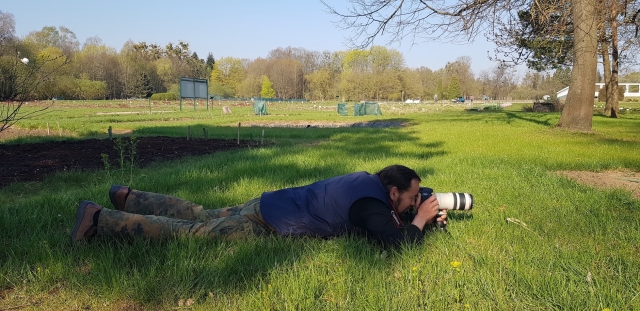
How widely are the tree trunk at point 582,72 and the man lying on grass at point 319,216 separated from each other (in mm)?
14543

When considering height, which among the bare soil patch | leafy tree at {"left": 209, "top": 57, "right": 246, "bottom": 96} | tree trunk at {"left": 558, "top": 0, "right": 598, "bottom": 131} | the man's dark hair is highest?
leafy tree at {"left": 209, "top": 57, "right": 246, "bottom": 96}

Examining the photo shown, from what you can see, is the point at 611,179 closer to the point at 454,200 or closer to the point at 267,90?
the point at 454,200

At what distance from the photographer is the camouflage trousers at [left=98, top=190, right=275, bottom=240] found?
348 cm

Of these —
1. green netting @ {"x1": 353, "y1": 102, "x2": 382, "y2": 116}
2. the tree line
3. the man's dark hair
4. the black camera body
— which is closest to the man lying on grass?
the man's dark hair

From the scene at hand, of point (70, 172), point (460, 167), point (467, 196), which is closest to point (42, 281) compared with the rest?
point (467, 196)

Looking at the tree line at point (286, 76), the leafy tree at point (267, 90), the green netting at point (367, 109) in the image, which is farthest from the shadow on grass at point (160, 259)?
the leafy tree at point (267, 90)

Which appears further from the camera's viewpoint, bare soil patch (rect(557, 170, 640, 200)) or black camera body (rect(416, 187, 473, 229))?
bare soil patch (rect(557, 170, 640, 200))

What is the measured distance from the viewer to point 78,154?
973 cm

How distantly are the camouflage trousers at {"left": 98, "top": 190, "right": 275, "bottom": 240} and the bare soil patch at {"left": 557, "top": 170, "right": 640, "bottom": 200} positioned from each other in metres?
4.83

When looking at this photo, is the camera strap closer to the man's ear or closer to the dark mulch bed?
the man's ear

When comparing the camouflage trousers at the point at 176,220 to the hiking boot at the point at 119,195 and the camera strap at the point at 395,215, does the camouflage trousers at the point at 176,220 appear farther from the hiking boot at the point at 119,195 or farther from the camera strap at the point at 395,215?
the camera strap at the point at 395,215

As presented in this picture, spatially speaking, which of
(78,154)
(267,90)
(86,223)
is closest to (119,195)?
(86,223)

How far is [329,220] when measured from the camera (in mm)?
3578

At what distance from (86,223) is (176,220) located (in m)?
0.65
